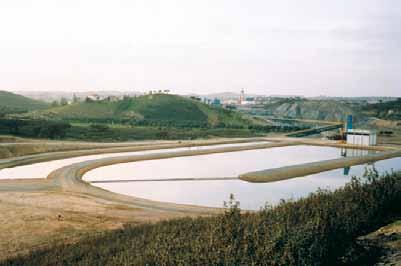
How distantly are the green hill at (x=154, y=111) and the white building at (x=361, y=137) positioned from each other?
113 feet

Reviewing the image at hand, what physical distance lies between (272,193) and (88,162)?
1558cm

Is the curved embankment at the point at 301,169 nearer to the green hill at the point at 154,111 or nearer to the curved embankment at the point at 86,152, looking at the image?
the curved embankment at the point at 86,152

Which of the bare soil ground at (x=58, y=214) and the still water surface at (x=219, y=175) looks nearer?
the bare soil ground at (x=58, y=214)

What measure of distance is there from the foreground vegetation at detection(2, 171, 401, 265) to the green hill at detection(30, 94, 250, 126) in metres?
73.0

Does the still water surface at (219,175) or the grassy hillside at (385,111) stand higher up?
the grassy hillside at (385,111)

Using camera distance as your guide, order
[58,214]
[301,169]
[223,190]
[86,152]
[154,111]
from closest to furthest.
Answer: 1. [58,214]
2. [223,190]
3. [301,169]
4. [86,152]
5. [154,111]

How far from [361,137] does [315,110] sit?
3188 inches

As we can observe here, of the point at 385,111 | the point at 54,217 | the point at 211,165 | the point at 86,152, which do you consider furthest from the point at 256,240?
the point at 385,111

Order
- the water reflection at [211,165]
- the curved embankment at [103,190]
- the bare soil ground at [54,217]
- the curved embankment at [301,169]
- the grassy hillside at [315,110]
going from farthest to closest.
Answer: the grassy hillside at [315,110], the water reflection at [211,165], the curved embankment at [301,169], the curved embankment at [103,190], the bare soil ground at [54,217]

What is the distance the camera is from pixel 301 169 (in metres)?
35.1

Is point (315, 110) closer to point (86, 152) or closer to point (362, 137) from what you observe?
point (362, 137)

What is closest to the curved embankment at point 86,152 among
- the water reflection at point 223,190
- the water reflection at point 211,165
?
the water reflection at point 211,165

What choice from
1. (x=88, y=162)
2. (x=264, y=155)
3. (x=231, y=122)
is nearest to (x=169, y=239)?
(x=88, y=162)

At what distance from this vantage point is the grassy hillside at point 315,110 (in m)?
128
